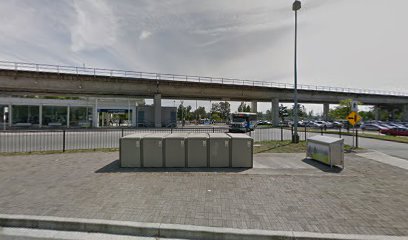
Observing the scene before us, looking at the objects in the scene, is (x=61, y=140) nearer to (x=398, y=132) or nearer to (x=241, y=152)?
(x=241, y=152)

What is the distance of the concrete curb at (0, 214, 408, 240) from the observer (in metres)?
3.11

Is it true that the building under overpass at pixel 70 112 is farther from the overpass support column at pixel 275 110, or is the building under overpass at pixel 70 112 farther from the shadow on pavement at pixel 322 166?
the shadow on pavement at pixel 322 166

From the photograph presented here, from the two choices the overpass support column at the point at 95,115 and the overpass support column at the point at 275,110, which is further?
the overpass support column at the point at 275,110

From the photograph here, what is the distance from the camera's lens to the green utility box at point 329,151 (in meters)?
7.23

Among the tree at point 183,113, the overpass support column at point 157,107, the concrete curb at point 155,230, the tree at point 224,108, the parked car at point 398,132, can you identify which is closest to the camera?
the concrete curb at point 155,230

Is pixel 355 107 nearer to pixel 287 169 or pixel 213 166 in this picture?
pixel 287 169

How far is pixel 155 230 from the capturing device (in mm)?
3287

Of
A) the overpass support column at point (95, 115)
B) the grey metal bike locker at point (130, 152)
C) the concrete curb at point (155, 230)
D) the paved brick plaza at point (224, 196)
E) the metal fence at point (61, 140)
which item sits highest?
the overpass support column at point (95, 115)

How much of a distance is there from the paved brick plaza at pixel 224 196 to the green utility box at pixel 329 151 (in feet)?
1.33

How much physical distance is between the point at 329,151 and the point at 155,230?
22.6ft

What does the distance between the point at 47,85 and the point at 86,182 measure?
2814 centimetres

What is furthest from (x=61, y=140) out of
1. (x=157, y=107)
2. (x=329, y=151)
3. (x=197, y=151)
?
(x=157, y=107)

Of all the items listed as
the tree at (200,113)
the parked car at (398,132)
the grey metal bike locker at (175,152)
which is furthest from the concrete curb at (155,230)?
the tree at (200,113)

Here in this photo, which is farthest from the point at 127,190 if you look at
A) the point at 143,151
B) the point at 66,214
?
the point at 143,151
